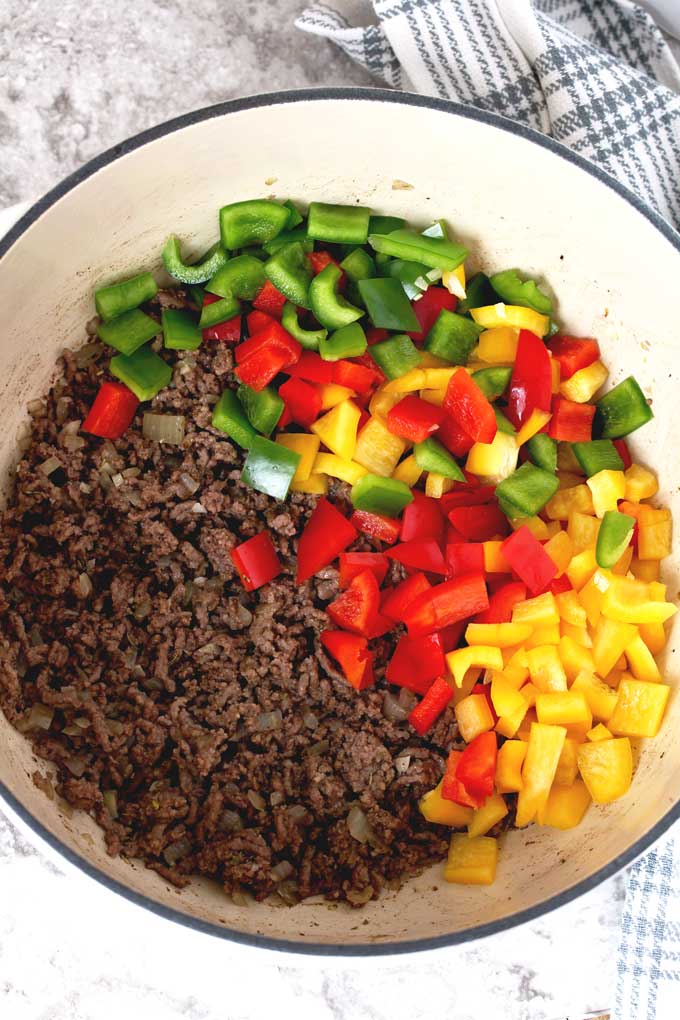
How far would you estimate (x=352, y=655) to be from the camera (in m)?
1.92

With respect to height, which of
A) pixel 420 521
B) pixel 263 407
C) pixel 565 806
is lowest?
pixel 565 806

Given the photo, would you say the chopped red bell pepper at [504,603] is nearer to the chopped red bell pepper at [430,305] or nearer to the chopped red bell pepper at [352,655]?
the chopped red bell pepper at [352,655]

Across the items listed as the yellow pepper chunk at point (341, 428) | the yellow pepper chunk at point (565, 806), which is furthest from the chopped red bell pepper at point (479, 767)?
the yellow pepper chunk at point (341, 428)

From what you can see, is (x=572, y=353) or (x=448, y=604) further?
(x=572, y=353)

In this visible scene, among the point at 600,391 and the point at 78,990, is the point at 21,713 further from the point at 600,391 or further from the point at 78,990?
the point at 600,391

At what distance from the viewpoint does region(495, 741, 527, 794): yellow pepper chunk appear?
189cm

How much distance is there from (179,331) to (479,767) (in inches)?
38.8

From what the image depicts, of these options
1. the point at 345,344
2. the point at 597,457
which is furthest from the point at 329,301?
the point at 597,457

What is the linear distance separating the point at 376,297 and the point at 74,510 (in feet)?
2.28

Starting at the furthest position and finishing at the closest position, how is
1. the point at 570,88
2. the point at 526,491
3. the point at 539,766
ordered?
the point at 570,88, the point at 526,491, the point at 539,766

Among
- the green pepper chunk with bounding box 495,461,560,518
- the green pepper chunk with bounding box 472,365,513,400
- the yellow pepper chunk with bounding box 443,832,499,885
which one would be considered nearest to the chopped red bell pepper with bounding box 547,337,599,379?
the green pepper chunk with bounding box 472,365,513,400

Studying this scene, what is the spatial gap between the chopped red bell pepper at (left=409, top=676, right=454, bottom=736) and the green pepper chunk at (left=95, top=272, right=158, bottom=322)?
3.01 ft

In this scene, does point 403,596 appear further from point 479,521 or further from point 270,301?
point 270,301

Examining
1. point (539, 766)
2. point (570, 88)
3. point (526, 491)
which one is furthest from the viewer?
point (570, 88)
